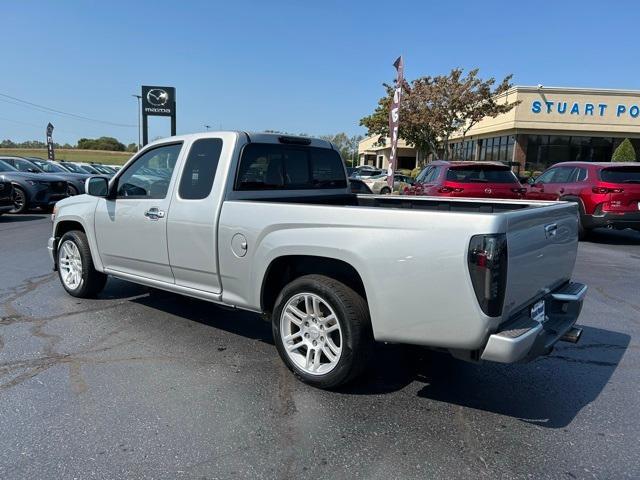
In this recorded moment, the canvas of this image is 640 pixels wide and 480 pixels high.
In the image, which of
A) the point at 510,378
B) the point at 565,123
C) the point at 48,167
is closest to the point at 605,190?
→ the point at 510,378

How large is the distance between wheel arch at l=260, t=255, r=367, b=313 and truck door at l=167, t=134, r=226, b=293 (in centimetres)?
49

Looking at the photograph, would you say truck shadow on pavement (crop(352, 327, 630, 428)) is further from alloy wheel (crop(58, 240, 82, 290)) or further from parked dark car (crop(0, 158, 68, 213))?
parked dark car (crop(0, 158, 68, 213))

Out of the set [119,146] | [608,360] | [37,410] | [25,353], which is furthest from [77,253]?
[119,146]

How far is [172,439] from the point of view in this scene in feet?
9.87

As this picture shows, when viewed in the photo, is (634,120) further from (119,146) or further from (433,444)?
(119,146)

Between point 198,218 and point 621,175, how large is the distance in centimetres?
973

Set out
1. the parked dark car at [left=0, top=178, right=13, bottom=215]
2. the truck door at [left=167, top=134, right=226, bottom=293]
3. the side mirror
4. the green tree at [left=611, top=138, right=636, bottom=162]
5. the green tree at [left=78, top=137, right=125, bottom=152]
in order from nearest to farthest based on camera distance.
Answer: the truck door at [left=167, top=134, right=226, bottom=293]
the side mirror
the parked dark car at [left=0, top=178, right=13, bottom=215]
the green tree at [left=611, top=138, right=636, bottom=162]
the green tree at [left=78, top=137, right=125, bottom=152]

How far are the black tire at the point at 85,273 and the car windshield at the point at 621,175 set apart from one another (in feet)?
32.5

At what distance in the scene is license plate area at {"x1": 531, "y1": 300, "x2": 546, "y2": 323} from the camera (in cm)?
338

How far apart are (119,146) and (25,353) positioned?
11602 centimetres

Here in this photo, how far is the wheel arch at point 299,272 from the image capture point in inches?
142

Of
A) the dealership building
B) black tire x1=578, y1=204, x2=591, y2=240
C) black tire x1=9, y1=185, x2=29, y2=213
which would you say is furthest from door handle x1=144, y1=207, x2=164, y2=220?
the dealership building

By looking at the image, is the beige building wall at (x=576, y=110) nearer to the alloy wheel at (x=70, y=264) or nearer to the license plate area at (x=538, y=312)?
the alloy wheel at (x=70, y=264)

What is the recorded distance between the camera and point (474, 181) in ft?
35.6
